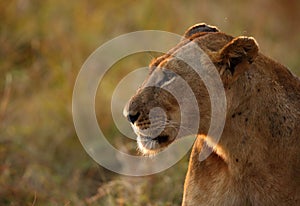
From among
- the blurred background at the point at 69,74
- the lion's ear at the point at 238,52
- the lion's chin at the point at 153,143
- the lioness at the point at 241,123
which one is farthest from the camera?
the blurred background at the point at 69,74

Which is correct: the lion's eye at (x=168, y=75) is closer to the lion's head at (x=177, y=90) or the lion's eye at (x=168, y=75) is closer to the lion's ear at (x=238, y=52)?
the lion's head at (x=177, y=90)

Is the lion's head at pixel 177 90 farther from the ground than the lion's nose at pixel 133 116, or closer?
farther from the ground

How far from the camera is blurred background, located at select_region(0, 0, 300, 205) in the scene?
6.24 m

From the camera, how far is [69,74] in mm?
8211

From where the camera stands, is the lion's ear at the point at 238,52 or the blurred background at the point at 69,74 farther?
the blurred background at the point at 69,74

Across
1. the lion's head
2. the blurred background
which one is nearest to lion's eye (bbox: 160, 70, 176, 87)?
the lion's head

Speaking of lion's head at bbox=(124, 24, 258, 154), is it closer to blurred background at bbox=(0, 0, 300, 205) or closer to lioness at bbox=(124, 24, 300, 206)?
lioness at bbox=(124, 24, 300, 206)

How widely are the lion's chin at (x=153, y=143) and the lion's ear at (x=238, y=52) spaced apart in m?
0.49

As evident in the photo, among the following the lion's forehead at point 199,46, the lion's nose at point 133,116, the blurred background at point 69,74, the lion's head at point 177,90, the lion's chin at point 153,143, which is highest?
the blurred background at point 69,74

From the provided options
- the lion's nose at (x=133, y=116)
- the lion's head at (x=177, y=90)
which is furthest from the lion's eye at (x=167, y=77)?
the lion's nose at (x=133, y=116)

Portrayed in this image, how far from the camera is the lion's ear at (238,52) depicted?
13.9ft

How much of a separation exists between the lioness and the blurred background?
3.32 feet

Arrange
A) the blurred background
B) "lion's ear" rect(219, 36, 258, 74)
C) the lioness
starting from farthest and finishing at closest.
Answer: the blurred background
the lioness
"lion's ear" rect(219, 36, 258, 74)

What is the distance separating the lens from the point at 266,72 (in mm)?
4434
